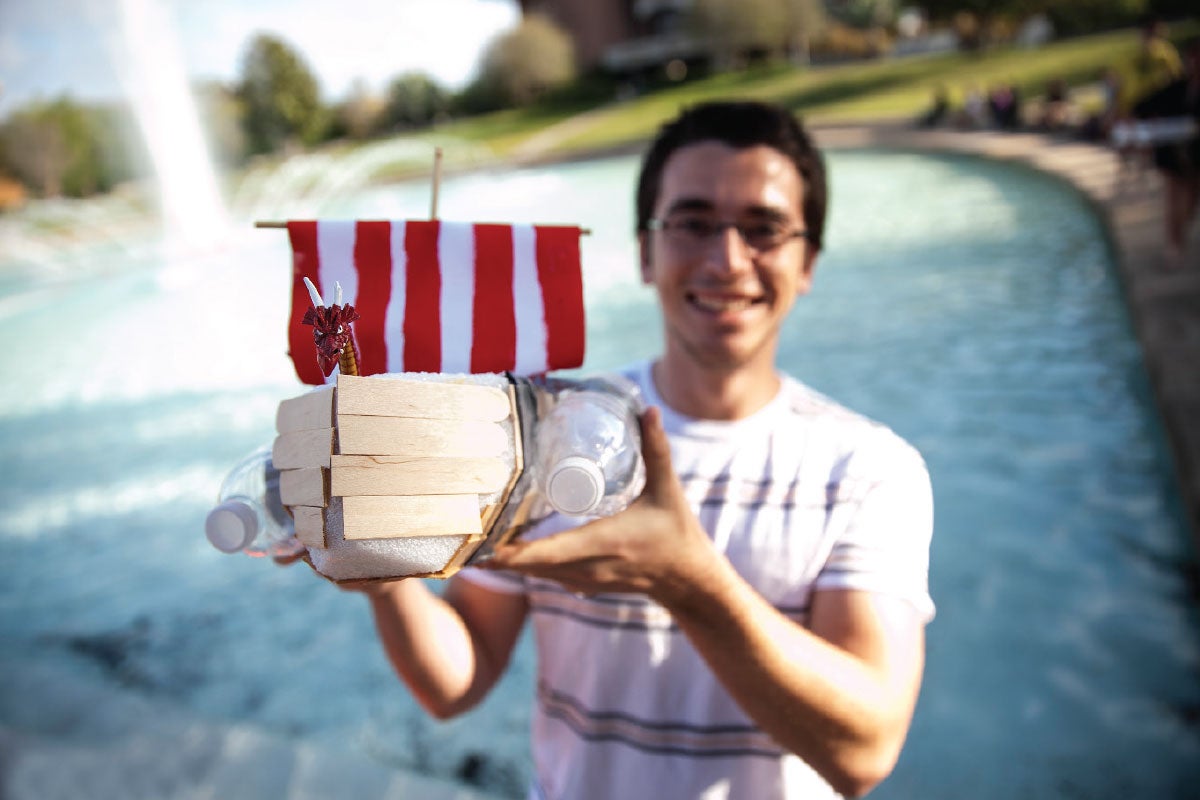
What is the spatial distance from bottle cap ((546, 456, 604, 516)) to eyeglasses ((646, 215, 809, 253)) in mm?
756

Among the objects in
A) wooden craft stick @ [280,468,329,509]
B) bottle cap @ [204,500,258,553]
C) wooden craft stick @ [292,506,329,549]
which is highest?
wooden craft stick @ [280,468,329,509]

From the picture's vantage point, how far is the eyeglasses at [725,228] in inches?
66.9

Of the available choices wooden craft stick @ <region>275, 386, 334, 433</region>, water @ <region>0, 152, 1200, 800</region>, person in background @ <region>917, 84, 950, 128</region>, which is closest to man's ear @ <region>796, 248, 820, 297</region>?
wooden craft stick @ <region>275, 386, 334, 433</region>

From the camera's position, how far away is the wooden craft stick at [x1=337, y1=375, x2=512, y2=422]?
95cm

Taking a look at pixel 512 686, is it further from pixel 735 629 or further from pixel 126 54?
pixel 126 54

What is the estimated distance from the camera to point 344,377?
0.95 metres

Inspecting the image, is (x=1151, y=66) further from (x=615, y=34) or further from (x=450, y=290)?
(x=615, y=34)

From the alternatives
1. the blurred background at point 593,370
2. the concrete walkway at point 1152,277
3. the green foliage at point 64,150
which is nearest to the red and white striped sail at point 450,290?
the blurred background at point 593,370

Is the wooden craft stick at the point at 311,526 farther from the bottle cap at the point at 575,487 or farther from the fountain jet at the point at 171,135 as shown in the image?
the fountain jet at the point at 171,135

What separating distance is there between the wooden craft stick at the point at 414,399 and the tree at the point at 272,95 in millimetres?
58719

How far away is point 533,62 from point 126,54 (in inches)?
1371

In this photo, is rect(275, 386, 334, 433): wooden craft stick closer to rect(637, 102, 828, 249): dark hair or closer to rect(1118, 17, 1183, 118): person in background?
rect(637, 102, 828, 249): dark hair

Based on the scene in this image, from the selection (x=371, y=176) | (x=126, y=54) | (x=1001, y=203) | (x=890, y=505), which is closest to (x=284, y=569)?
(x=890, y=505)

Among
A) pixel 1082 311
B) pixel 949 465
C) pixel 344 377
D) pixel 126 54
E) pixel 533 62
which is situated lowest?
pixel 949 465
